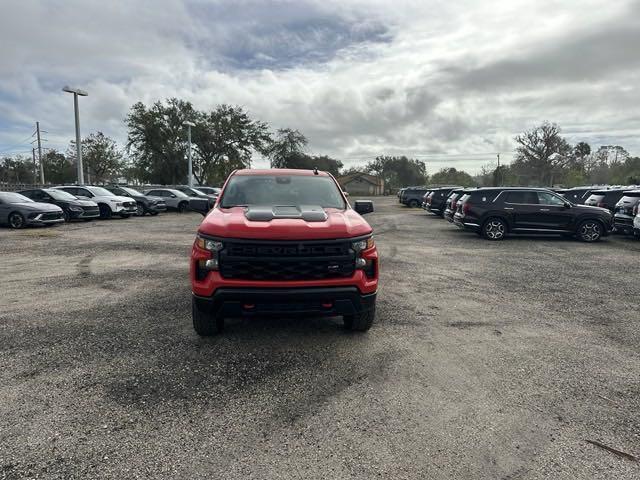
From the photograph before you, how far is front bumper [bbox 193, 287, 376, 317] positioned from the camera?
3.81 metres

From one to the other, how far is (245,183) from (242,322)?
180 centimetres

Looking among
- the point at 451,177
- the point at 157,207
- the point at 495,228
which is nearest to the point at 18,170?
the point at 157,207

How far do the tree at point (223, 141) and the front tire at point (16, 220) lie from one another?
31044 millimetres

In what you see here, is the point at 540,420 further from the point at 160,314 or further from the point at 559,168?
the point at 559,168

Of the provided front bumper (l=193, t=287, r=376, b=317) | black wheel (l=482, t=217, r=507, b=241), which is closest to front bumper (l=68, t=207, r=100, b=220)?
black wheel (l=482, t=217, r=507, b=241)

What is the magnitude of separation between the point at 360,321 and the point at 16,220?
51.8 feet

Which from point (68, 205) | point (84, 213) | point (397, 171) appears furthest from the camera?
point (397, 171)

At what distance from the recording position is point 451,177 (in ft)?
385

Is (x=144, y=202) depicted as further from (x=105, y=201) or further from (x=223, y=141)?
(x=223, y=141)

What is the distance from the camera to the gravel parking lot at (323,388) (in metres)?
2.57

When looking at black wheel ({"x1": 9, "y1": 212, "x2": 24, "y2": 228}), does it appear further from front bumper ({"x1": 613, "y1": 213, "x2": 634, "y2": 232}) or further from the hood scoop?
front bumper ({"x1": 613, "y1": 213, "x2": 634, "y2": 232})

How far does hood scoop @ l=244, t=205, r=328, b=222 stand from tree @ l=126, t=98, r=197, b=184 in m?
42.5

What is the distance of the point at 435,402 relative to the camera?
327 centimetres

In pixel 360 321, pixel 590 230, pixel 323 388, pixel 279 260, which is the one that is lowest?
pixel 323 388
